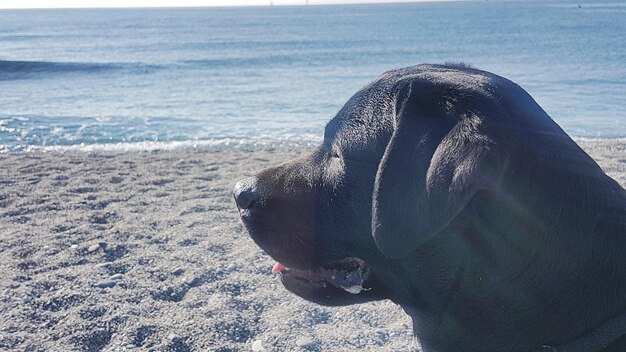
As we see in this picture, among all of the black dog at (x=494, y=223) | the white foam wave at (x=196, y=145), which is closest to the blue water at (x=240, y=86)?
the white foam wave at (x=196, y=145)

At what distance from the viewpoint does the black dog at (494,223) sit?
208cm

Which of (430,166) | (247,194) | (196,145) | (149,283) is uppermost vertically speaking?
(430,166)

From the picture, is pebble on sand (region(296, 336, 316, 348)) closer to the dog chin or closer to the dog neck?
the dog chin

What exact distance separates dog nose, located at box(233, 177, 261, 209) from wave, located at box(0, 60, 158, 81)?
25412 mm

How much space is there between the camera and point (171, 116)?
15.2m

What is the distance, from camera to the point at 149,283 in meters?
4.93

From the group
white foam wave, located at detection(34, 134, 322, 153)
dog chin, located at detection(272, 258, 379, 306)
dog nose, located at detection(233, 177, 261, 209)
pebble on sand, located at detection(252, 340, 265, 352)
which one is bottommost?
white foam wave, located at detection(34, 134, 322, 153)

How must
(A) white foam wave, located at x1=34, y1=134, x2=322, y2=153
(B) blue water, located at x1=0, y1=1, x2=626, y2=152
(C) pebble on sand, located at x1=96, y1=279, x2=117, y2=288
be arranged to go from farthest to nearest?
(B) blue water, located at x1=0, y1=1, x2=626, y2=152 < (A) white foam wave, located at x1=34, y1=134, x2=322, y2=153 < (C) pebble on sand, located at x1=96, y1=279, x2=117, y2=288

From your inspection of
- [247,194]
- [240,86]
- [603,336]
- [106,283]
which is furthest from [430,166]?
[240,86]

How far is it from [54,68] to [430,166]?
101 feet

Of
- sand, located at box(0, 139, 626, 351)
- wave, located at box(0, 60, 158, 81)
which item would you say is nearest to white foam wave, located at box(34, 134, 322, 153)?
sand, located at box(0, 139, 626, 351)

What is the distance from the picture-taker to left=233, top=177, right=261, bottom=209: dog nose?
3.05 meters

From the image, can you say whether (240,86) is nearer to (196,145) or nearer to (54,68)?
(196,145)

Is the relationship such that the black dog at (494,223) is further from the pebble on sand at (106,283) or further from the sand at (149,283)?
the pebble on sand at (106,283)
